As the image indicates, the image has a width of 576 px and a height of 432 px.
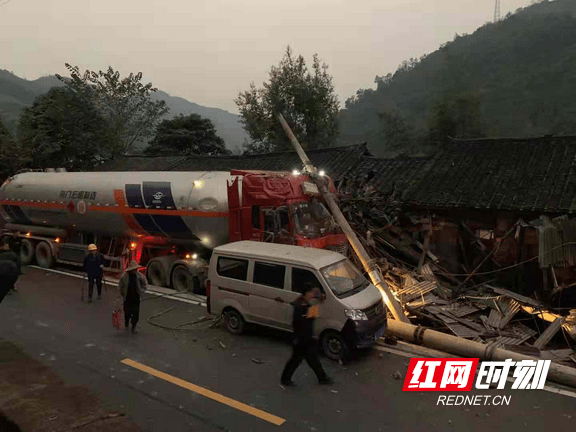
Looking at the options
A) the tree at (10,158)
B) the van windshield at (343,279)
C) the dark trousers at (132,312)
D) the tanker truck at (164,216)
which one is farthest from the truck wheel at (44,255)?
the van windshield at (343,279)

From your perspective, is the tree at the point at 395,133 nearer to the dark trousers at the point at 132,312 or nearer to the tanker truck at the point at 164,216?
the tanker truck at the point at 164,216

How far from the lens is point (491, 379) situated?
763 cm

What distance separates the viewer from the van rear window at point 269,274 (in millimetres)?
8945

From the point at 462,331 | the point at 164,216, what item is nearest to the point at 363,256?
the point at 462,331

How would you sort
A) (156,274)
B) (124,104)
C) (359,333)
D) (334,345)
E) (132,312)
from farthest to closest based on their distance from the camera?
(124,104) → (156,274) → (132,312) → (334,345) → (359,333)

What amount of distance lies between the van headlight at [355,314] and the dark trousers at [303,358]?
3.45 ft

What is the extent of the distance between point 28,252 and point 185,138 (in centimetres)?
2448

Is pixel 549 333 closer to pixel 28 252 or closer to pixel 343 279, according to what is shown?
pixel 343 279

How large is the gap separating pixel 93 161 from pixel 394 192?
84.2ft

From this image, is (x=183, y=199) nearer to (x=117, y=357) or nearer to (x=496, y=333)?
(x=117, y=357)

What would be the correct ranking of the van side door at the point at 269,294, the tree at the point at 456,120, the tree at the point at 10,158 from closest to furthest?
the van side door at the point at 269,294
the tree at the point at 10,158
the tree at the point at 456,120

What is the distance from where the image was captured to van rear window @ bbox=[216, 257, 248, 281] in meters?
9.49

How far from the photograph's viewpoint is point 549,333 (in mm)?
9258

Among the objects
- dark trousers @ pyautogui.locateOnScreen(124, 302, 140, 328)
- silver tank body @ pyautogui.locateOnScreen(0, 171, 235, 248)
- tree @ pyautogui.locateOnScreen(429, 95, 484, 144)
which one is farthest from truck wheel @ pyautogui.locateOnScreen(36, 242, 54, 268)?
tree @ pyautogui.locateOnScreen(429, 95, 484, 144)
